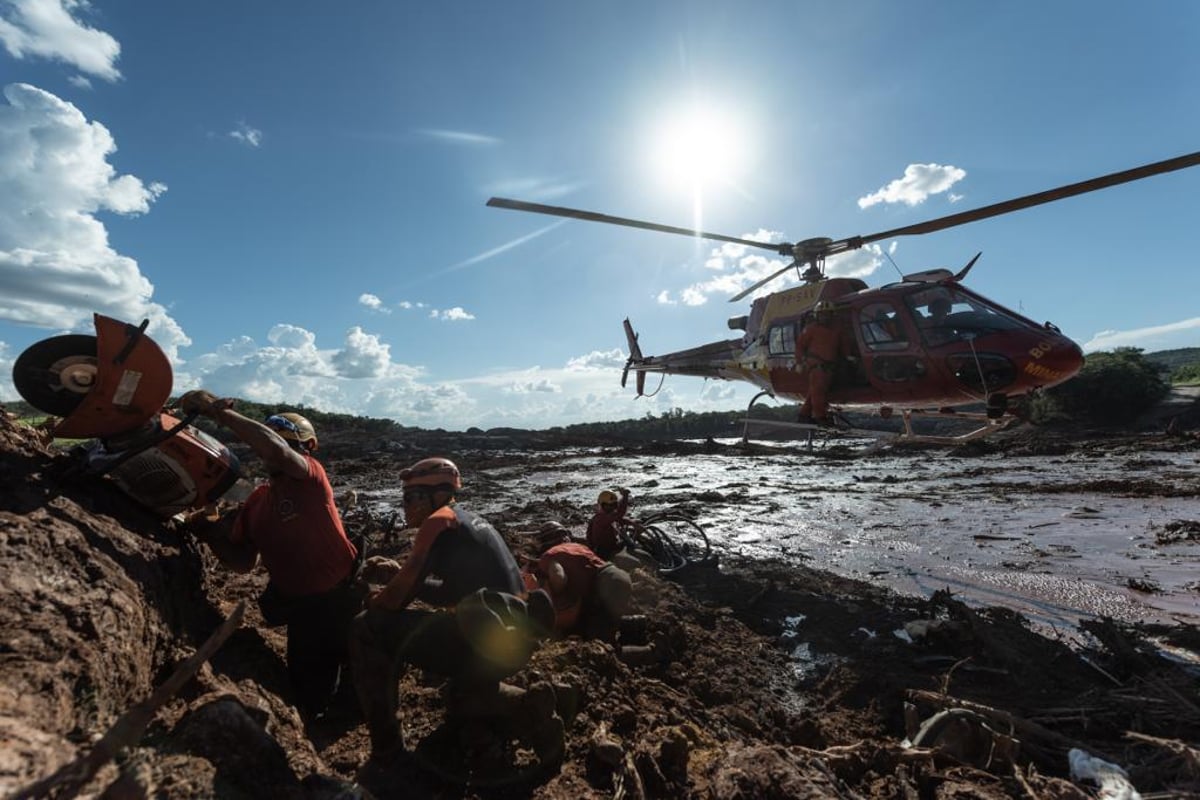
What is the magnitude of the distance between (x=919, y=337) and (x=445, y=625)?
7184 mm

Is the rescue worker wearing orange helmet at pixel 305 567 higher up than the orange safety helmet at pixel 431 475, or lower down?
lower down

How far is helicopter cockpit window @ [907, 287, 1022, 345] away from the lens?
7211 millimetres

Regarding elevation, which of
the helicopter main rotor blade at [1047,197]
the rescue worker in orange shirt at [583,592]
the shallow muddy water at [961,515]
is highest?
the helicopter main rotor blade at [1047,197]

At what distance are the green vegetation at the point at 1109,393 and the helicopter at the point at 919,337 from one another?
2165 cm

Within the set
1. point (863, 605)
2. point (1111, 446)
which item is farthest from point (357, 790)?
point (1111, 446)

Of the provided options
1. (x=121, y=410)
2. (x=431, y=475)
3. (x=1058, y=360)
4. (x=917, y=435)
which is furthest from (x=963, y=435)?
(x=121, y=410)

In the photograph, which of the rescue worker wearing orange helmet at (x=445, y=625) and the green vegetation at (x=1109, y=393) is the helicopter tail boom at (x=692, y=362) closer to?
the rescue worker wearing orange helmet at (x=445, y=625)

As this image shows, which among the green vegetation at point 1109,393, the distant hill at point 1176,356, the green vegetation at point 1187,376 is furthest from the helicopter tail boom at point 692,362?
the distant hill at point 1176,356

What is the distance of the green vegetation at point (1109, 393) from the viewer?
25.1 m

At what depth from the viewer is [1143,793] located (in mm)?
2600

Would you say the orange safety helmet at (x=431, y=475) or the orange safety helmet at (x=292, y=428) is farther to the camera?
the orange safety helmet at (x=292, y=428)

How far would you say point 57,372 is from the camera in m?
2.75

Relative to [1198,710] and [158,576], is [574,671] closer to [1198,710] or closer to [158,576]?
[158,576]

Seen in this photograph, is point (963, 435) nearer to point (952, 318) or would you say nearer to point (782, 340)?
point (952, 318)
